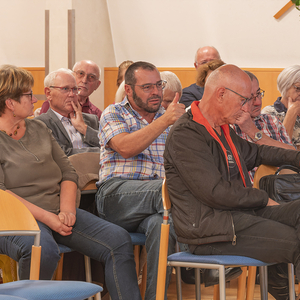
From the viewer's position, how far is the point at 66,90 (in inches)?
117

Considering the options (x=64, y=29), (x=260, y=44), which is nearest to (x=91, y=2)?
(x=64, y=29)

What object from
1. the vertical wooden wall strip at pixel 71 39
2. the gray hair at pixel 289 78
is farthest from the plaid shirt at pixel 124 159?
the vertical wooden wall strip at pixel 71 39

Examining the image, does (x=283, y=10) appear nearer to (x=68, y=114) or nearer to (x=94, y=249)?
(x=68, y=114)

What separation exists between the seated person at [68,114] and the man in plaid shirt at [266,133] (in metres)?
1.00

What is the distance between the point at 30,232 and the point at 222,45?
4508 millimetres

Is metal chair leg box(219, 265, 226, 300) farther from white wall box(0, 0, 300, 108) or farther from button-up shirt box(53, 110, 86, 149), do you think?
white wall box(0, 0, 300, 108)

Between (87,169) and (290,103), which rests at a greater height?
(290,103)

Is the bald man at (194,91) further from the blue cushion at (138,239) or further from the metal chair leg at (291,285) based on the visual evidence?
the metal chair leg at (291,285)

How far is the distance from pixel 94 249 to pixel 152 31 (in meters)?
4.29

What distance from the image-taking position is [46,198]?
197 cm

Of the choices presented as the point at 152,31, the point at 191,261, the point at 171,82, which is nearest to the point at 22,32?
the point at 152,31

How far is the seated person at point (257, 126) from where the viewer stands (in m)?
2.26

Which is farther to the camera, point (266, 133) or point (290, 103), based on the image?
point (290, 103)

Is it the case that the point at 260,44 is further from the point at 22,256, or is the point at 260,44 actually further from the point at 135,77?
the point at 22,256
